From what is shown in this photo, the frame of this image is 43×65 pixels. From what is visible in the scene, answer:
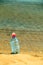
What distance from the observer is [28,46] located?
63.8ft

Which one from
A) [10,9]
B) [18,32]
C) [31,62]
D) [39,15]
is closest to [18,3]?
[10,9]

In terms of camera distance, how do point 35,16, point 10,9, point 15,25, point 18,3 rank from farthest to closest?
point 18,3, point 10,9, point 35,16, point 15,25

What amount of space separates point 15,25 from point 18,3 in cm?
820

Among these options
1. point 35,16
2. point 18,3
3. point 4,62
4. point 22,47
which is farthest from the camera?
point 18,3

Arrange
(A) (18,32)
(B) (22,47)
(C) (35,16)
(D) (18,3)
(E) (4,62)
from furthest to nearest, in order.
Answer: (D) (18,3) < (C) (35,16) < (A) (18,32) < (B) (22,47) < (E) (4,62)

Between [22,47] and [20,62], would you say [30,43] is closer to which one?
[22,47]

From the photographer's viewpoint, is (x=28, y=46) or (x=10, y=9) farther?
(x=10, y=9)

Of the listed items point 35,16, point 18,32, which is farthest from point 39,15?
point 18,32

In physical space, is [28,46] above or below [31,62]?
below

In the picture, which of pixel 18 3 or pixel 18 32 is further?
pixel 18 3

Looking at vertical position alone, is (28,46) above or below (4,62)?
below

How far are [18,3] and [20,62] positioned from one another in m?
22.6

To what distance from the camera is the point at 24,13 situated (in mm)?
29000

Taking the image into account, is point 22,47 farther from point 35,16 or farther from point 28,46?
point 35,16
